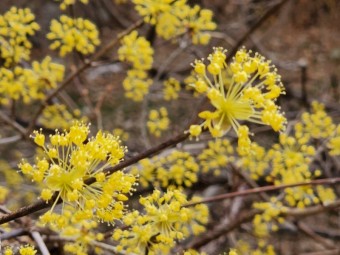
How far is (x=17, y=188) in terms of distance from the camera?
3445mm

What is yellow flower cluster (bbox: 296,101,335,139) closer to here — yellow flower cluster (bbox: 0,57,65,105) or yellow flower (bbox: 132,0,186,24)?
yellow flower (bbox: 132,0,186,24)

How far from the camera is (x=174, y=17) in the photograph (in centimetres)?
242

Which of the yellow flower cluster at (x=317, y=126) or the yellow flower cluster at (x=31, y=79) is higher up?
the yellow flower cluster at (x=31, y=79)

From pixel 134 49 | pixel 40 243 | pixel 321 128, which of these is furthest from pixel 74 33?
pixel 321 128

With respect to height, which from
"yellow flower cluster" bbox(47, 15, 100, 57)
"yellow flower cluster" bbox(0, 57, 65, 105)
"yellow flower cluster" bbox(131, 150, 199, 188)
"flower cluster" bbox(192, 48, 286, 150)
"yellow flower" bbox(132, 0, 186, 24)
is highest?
"yellow flower" bbox(132, 0, 186, 24)

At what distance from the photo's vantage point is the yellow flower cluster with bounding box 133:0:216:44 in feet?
7.20

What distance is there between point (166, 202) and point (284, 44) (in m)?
4.18

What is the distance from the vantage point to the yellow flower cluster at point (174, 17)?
7.20 ft

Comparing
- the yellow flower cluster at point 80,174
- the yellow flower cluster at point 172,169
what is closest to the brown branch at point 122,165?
the yellow flower cluster at point 80,174

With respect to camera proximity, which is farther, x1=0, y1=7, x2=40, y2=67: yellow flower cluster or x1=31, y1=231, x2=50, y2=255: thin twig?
x1=0, y1=7, x2=40, y2=67: yellow flower cluster

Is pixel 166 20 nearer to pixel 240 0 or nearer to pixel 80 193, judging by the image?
pixel 80 193

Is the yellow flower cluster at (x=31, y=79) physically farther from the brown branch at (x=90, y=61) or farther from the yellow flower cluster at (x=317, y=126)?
the yellow flower cluster at (x=317, y=126)

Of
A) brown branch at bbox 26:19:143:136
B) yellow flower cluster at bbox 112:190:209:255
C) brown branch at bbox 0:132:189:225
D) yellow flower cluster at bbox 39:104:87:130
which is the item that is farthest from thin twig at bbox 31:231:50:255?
yellow flower cluster at bbox 39:104:87:130

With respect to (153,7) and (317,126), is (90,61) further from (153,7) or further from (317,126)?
(317,126)
